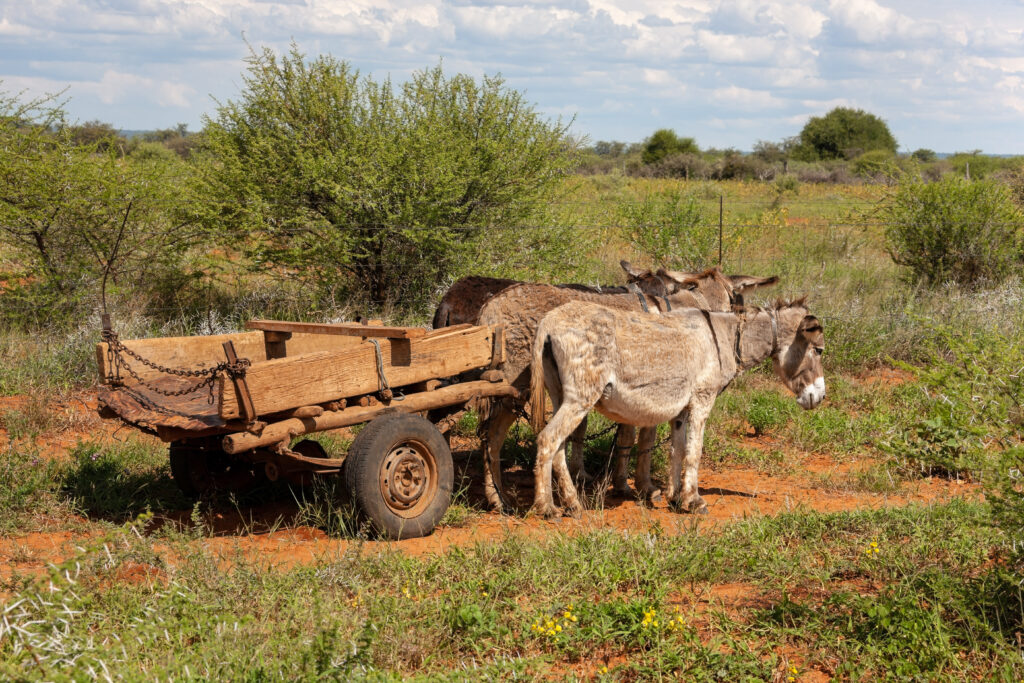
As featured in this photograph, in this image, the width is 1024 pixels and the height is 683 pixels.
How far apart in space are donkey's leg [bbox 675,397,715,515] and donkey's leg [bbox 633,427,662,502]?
47 cm

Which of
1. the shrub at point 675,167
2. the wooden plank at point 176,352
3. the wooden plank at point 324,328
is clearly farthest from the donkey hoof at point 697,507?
the shrub at point 675,167

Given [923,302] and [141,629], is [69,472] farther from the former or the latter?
[923,302]

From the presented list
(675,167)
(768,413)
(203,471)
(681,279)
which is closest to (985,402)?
(681,279)

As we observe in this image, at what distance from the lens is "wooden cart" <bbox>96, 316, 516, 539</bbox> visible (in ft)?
16.0

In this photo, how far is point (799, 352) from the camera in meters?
6.88

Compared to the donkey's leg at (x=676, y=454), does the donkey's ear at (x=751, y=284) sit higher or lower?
higher

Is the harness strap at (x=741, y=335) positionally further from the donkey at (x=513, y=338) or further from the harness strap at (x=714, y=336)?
the donkey at (x=513, y=338)

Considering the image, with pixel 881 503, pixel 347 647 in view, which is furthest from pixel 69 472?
pixel 881 503

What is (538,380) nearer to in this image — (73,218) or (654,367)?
(654,367)

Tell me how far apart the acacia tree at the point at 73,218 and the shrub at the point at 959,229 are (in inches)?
358

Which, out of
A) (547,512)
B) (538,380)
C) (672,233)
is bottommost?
(547,512)

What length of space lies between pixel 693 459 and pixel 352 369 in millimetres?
2594

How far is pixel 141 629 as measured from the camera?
3881 mm

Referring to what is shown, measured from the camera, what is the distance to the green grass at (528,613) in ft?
12.0
